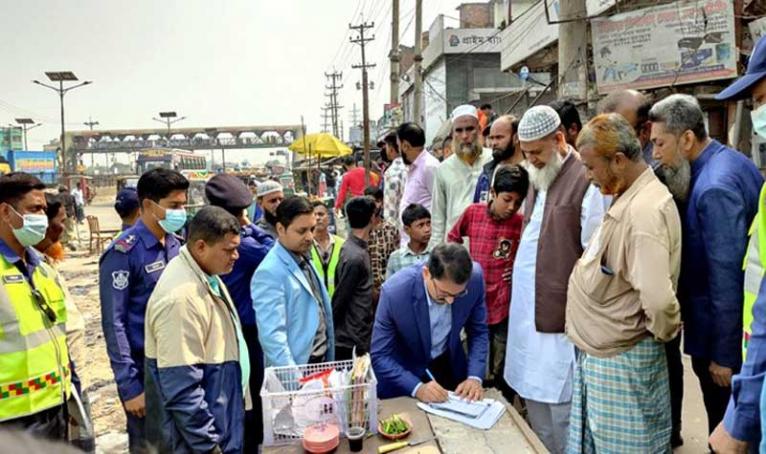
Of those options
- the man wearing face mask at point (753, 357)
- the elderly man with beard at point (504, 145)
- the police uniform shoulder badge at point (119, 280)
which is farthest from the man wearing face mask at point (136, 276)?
the man wearing face mask at point (753, 357)

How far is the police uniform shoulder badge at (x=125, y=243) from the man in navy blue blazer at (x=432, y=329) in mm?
1369

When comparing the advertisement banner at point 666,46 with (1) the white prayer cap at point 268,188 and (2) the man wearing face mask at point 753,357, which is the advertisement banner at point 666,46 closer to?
(1) the white prayer cap at point 268,188

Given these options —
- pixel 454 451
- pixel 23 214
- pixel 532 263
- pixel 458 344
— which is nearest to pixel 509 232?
pixel 532 263

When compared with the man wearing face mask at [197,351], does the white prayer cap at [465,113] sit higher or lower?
higher

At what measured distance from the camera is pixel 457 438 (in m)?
2.13

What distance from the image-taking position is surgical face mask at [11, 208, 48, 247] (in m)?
2.47

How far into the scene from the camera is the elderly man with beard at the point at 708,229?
2385mm

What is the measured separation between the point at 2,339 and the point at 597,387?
263 cm

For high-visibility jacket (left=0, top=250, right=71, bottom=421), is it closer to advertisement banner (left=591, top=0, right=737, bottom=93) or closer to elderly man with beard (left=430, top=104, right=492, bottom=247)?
elderly man with beard (left=430, top=104, right=492, bottom=247)

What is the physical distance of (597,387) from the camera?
2445 mm

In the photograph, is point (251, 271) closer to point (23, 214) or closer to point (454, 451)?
point (23, 214)

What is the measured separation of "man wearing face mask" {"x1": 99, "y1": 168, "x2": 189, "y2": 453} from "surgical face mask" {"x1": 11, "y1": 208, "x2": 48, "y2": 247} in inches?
13.9

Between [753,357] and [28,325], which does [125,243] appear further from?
[753,357]

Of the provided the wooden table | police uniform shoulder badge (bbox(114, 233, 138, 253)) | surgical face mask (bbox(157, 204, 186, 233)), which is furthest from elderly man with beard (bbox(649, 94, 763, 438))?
police uniform shoulder badge (bbox(114, 233, 138, 253))
